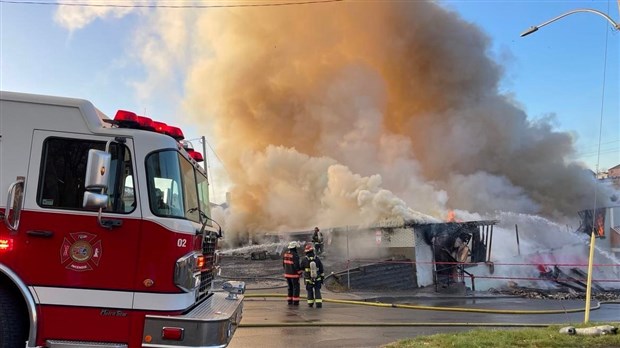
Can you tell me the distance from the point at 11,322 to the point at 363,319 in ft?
20.1

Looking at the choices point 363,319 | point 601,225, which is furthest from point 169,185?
point 601,225

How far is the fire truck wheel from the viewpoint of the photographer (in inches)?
136

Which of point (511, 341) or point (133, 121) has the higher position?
point (133, 121)

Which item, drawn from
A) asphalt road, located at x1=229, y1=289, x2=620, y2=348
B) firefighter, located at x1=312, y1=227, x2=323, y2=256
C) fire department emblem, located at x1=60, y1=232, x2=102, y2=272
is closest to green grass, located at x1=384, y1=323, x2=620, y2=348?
asphalt road, located at x1=229, y1=289, x2=620, y2=348

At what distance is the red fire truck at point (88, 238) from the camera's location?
11.3 feet

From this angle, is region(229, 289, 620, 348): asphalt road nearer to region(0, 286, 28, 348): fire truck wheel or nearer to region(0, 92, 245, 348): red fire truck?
region(0, 92, 245, 348): red fire truck

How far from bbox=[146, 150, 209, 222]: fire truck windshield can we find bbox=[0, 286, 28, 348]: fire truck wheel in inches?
50.6

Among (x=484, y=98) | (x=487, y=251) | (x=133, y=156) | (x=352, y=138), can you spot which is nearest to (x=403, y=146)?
(x=352, y=138)

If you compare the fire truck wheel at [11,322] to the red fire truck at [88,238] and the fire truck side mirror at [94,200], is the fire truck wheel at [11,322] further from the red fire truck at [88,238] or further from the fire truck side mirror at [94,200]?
the fire truck side mirror at [94,200]

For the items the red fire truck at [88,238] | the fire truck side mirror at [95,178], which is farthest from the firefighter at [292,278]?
the fire truck side mirror at [95,178]

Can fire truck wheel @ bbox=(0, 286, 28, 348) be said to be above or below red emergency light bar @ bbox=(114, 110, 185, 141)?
below

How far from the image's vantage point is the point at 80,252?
11.5 feet

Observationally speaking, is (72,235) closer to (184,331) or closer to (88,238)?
(88,238)

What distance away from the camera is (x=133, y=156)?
3.66m
